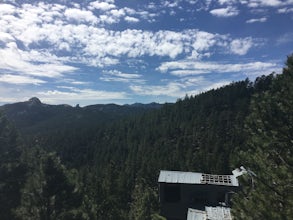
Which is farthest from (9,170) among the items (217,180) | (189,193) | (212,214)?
(217,180)

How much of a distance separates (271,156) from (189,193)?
17.6 m

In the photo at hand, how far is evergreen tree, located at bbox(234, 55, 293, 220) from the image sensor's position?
1261 centimetres

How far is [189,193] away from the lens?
3141 centimetres

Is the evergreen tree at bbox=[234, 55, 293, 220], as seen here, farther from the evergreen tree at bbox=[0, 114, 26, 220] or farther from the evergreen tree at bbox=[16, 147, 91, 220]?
the evergreen tree at bbox=[0, 114, 26, 220]

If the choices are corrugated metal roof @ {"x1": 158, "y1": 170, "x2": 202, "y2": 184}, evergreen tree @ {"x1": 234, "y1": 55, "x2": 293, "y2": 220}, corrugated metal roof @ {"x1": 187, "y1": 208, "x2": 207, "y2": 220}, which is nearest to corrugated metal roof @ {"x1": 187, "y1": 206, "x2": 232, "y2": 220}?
corrugated metal roof @ {"x1": 187, "y1": 208, "x2": 207, "y2": 220}

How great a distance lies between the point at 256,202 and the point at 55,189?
59.4ft

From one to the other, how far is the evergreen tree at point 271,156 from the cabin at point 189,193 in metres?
14.8

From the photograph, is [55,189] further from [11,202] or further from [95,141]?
[95,141]

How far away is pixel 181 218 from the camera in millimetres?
31656

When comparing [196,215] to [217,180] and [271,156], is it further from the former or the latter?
[271,156]

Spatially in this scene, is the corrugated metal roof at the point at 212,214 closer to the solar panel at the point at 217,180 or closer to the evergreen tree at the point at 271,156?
the solar panel at the point at 217,180

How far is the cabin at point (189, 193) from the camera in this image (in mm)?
30844

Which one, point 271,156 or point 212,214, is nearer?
point 271,156

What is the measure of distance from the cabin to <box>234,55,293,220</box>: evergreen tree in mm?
14769
